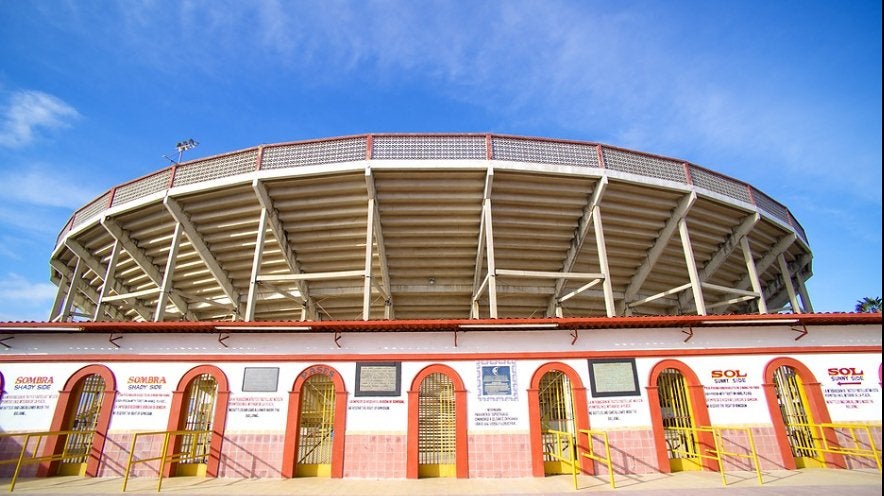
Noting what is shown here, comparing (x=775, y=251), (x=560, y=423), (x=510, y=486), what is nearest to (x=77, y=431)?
(x=510, y=486)

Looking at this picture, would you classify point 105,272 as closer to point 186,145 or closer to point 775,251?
point 186,145

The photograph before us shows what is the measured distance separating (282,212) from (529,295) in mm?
11682

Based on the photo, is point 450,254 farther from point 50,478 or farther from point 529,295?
point 50,478

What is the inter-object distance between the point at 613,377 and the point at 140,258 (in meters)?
20.2

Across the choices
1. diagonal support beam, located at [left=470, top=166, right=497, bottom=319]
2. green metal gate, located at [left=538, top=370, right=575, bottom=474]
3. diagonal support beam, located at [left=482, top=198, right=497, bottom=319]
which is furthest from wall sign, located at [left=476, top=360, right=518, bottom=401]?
diagonal support beam, located at [left=482, top=198, right=497, bottom=319]

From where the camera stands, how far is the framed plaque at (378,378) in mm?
11234

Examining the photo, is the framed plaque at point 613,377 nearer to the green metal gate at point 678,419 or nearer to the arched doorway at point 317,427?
the green metal gate at point 678,419

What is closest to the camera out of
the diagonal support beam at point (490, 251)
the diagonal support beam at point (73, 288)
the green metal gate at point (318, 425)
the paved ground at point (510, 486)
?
the paved ground at point (510, 486)

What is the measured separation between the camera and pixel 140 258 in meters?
19.5

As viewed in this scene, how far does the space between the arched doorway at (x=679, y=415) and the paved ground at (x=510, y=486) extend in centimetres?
54

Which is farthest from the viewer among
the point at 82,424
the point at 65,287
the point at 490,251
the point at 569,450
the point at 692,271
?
the point at 65,287

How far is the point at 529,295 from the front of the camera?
2048cm

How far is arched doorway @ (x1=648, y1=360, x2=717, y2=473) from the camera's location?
11.0 meters

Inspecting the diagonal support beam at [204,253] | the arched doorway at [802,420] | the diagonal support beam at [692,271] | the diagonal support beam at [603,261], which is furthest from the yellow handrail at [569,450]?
the diagonal support beam at [204,253]
